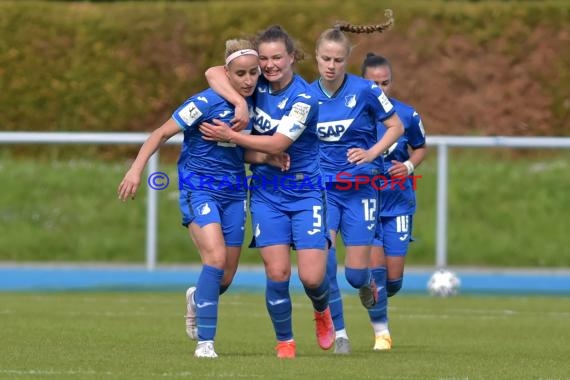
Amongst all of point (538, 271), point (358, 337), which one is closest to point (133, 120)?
point (538, 271)

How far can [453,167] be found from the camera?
20.8m

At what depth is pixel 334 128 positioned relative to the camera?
10.2 metres

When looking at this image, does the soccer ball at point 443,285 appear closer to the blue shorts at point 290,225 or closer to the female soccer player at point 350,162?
the female soccer player at point 350,162

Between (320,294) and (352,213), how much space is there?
2.89ft

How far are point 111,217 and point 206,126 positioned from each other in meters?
11.2

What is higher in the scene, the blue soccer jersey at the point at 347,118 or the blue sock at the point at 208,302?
the blue soccer jersey at the point at 347,118

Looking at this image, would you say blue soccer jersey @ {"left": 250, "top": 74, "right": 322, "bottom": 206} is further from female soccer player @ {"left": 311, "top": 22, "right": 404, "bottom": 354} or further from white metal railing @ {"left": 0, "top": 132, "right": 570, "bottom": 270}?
white metal railing @ {"left": 0, "top": 132, "right": 570, "bottom": 270}

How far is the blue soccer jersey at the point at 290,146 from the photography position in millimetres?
9312

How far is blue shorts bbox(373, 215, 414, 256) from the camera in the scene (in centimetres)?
1118

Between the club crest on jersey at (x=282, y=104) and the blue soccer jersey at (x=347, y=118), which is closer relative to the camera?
the club crest on jersey at (x=282, y=104)

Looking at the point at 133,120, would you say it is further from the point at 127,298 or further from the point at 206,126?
the point at 206,126

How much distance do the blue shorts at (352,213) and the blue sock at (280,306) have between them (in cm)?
100

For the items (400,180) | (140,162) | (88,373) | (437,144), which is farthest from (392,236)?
(437,144)

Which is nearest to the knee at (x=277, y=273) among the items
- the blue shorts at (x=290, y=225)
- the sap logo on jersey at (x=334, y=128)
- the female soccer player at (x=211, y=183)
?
the blue shorts at (x=290, y=225)
